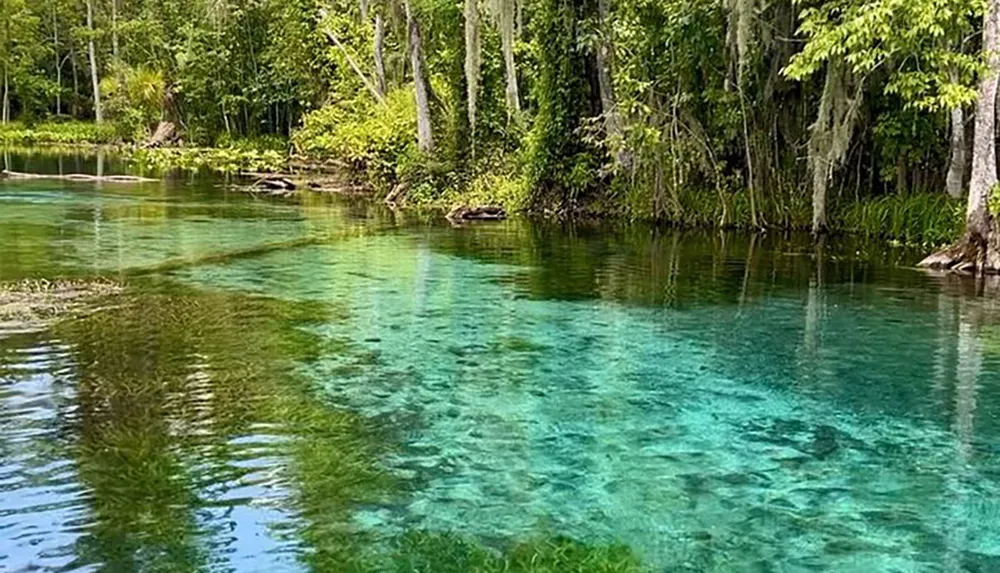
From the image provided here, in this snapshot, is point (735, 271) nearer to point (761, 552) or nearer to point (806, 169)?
point (806, 169)

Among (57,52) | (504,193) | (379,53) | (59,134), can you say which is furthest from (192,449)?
(57,52)

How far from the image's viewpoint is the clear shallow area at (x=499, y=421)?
466 centimetres

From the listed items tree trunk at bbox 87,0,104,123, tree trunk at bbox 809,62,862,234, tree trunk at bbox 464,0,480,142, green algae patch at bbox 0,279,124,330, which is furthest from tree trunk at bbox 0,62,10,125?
tree trunk at bbox 809,62,862,234

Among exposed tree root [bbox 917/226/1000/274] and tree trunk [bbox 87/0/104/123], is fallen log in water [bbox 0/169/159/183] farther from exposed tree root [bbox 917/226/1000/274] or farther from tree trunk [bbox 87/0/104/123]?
exposed tree root [bbox 917/226/1000/274]

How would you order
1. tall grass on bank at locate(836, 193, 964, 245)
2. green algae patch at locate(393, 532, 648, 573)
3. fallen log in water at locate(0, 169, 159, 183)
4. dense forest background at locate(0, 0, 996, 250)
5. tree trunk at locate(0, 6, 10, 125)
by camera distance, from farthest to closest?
tree trunk at locate(0, 6, 10, 125) < fallen log in water at locate(0, 169, 159, 183) < tall grass on bank at locate(836, 193, 964, 245) < dense forest background at locate(0, 0, 996, 250) < green algae patch at locate(393, 532, 648, 573)

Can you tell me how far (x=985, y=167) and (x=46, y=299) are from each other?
1072 cm

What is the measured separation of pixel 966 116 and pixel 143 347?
39.6 ft

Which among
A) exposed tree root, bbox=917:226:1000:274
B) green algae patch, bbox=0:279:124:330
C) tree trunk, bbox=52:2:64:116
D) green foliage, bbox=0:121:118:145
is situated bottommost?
green algae patch, bbox=0:279:124:330

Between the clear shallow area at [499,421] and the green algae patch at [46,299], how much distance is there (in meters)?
0.31

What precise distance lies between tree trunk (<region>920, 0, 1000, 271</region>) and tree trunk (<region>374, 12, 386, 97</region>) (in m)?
16.2

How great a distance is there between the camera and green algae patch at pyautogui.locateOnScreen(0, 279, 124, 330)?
927cm

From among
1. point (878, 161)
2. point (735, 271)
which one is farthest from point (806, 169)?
point (735, 271)

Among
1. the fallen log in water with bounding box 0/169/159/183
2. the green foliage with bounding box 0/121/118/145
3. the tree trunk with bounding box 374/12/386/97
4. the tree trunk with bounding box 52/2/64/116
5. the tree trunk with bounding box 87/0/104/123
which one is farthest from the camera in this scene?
the tree trunk with bounding box 52/2/64/116

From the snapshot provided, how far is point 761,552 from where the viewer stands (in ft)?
15.0
